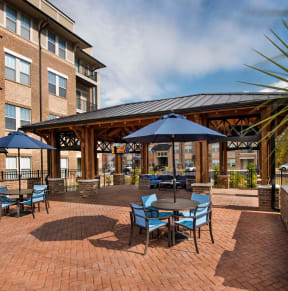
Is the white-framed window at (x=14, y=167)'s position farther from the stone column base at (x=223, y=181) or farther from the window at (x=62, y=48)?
the stone column base at (x=223, y=181)

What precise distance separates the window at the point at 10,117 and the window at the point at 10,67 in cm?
213

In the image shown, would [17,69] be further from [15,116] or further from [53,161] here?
[53,161]

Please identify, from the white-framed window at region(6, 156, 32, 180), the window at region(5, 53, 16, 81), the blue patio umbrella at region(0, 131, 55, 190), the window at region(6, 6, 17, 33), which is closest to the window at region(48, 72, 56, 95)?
the window at region(5, 53, 16, 81)

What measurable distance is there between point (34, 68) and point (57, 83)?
2.77 meters

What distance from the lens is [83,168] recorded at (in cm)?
1181

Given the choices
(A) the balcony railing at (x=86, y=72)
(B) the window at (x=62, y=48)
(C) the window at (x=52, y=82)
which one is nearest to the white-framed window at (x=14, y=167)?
(C) the window at (x=52, y=82)

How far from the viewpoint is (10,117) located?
16.1 metres

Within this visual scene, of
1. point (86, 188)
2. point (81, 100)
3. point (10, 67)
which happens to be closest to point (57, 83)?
point (10, 67)

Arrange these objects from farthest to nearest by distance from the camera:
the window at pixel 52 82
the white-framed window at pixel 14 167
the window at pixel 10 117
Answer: the window at pixel 52 82 < the window at pixel 10 117 < the white-framed window at pixel 14 167

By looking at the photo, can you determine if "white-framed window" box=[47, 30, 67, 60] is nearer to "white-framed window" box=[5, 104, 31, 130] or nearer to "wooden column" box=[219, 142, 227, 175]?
"white-framed window" box=[5, 104, 31, 130]

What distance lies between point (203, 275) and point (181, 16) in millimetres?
3876

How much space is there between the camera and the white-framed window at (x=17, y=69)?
16.0m

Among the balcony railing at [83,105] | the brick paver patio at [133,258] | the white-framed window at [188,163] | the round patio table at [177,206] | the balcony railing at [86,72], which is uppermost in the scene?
the balcony railing at [86,72]

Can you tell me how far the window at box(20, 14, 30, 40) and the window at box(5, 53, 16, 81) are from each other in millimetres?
2556
